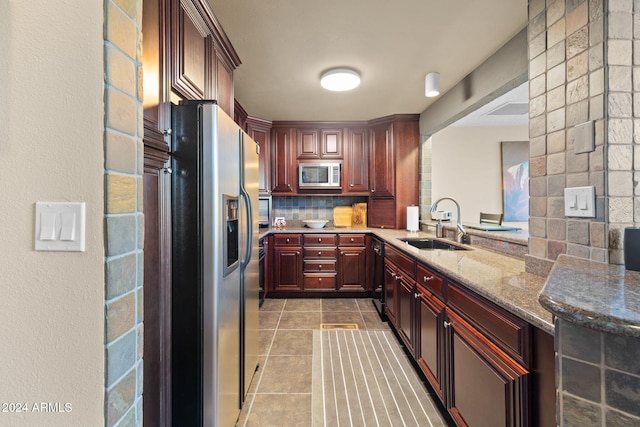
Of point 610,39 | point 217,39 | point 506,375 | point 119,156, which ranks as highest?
point 217,39

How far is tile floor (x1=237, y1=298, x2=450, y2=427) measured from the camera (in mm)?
1677

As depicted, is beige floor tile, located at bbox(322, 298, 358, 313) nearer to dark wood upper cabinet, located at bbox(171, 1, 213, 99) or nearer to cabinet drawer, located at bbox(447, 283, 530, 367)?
cabinet drawer, located at bbox(447, 283, 530, 367)

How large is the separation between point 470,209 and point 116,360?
4899mm

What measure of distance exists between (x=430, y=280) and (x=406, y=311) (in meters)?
0.59

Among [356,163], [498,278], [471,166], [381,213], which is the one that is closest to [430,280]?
[498,278]

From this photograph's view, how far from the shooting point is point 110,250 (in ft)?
2.05

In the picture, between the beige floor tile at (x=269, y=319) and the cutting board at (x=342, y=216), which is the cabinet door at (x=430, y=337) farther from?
the cutting board at (x=342, y=216)

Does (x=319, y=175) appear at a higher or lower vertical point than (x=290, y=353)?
higher

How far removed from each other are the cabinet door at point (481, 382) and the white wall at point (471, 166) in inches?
134

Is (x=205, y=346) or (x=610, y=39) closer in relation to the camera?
(x=610, y=39)
